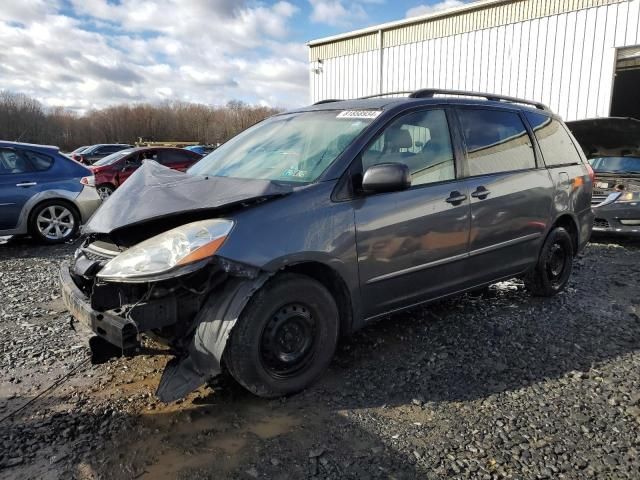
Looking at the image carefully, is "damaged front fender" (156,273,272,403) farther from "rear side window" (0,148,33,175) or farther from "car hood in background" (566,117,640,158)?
"car hood in background" (566,117,640,158)

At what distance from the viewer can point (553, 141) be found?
466 centimetres

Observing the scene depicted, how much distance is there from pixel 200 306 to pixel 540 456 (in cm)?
186

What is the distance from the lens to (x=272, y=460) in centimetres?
231

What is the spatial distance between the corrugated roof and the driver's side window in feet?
36.2

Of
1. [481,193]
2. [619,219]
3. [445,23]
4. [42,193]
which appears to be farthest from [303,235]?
[445,23]

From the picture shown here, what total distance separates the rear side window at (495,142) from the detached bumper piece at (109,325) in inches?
104

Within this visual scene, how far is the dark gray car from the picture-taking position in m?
2.53

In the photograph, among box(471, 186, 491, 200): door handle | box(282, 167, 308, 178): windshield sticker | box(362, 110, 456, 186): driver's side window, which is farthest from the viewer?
box(471, 186, 491, 200): door handle

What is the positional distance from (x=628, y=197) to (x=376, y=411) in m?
6.34

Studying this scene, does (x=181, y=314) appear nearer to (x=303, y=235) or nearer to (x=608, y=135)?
(x=303, y=235)

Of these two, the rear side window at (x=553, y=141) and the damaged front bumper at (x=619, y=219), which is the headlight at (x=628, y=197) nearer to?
the damaged front bumper at (x=619, y=219)

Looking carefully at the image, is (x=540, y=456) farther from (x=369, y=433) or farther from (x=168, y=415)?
(x=168, y=415)

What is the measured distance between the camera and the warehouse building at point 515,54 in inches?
473

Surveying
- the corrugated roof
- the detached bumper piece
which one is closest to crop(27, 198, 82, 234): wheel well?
the detached bumper piece
